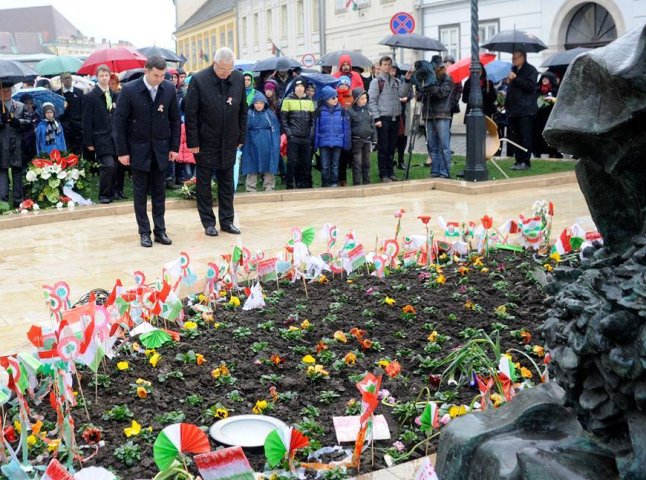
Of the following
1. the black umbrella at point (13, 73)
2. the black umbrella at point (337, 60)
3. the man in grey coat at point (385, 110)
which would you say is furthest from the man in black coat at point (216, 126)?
the black umbrella at point (337, 60)

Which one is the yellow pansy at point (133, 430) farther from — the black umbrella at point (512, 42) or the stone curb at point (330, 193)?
the black umbrella at point (512, 42)

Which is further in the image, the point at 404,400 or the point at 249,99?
the point at 249,99

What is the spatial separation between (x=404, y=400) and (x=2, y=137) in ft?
31.1

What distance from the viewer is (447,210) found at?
11.4 meters

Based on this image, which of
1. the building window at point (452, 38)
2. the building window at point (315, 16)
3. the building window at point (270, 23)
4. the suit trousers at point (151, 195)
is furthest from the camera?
the building window at point (270, 23)

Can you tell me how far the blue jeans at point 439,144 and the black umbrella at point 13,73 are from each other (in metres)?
6.19

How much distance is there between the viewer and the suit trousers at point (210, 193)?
986cm

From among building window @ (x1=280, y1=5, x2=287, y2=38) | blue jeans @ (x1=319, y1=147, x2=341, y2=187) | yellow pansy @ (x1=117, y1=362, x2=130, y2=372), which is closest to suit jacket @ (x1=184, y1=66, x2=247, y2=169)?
blue jeans @ (x1=319, y1=147, x2=341, y2=187)

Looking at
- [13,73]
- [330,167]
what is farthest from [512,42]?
[13,73]

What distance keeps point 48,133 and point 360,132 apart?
4.67m

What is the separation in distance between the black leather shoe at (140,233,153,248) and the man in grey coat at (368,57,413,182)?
584 centimetres

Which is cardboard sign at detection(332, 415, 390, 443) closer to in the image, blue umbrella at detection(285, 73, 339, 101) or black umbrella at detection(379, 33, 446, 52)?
blue umbrella at detection(285, 73, 339, 101)

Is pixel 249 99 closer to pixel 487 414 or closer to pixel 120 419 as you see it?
pixel 120 419

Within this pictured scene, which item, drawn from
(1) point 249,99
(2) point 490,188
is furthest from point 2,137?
(2) point 490,188
